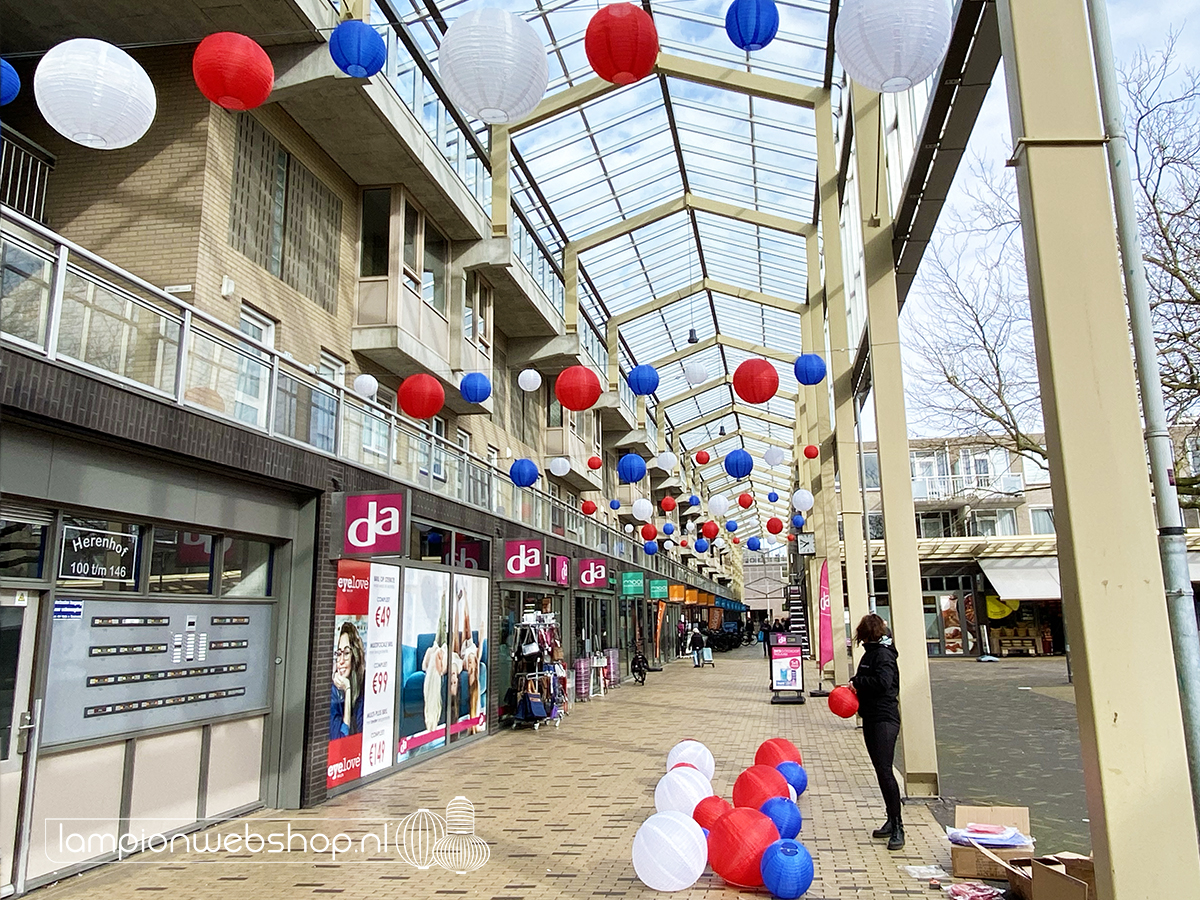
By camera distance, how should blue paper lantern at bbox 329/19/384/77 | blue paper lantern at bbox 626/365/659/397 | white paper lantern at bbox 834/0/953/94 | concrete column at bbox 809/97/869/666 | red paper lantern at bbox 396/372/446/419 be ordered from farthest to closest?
concrete column at bbox 809/97/869/666
blue paper lantern at bbox 626/365/659/397
red paper lantern at bbox 396/372/446/419
blue paper lantern at bbox 329/19/384/77
white paper lantern at bbox 834/0/953/94

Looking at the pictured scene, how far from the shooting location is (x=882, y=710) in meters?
7.24

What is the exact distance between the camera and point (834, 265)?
18688 millimetres

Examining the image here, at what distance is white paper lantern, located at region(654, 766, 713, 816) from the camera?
7105mm

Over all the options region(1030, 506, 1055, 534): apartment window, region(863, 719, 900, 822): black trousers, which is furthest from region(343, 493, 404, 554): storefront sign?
region(1030, 506, 1055, 534): apartment window

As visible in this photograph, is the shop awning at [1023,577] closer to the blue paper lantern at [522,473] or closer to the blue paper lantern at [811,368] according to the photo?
the blue paper lantern at [811,368]

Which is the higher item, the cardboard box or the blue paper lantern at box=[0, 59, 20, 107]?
the blue paper lantern at box=[0, 59, 20, 107]

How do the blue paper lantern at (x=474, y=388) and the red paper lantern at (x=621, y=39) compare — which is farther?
the blue paper lantern at (x=474, y=388)

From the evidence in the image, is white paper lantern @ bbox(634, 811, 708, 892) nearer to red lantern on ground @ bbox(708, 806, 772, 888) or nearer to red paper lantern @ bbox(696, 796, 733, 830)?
red lantern on ground @ bbox(708, 806, 772, 888)

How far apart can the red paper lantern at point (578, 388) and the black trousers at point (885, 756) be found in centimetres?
694

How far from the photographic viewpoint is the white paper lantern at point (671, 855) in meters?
5.97

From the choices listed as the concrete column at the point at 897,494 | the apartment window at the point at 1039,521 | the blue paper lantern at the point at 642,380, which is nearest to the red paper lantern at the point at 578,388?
the blue paper lantern at the point at 642,380

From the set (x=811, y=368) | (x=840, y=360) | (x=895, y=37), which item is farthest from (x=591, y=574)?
(x=895, y=37)

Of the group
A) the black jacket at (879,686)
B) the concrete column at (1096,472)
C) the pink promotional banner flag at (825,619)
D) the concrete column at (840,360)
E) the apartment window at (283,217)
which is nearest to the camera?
the concrete column at (1096,472)

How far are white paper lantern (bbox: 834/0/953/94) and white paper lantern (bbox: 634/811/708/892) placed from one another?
5324mm
